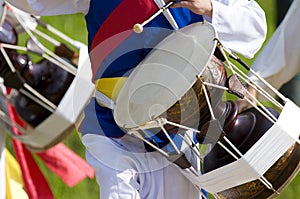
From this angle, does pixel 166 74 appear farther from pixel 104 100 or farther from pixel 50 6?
pixel 50 6

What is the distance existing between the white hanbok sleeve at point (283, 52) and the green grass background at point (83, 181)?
881 millimetres

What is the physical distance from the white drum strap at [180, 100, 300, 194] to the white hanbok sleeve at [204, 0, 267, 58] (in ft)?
0.54

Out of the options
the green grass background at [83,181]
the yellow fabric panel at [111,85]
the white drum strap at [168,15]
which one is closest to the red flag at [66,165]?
the green grass background at [83,181]

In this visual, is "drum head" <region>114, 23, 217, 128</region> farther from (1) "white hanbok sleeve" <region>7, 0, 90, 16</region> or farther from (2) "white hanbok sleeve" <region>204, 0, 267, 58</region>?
(1) "white hanbok sleeve" <region>7, 0, 90, 16</region>

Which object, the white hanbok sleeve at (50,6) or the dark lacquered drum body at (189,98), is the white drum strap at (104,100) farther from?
the white hanbok sleeve at (50,6)

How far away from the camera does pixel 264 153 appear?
250 centimetres

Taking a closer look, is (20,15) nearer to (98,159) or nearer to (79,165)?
(79,165)

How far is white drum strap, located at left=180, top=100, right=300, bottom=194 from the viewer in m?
2.50

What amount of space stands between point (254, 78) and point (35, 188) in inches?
43.4

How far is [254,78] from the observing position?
9.02ft

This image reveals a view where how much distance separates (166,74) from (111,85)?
15 cm

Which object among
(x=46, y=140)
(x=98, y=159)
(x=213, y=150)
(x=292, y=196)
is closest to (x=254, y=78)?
(x=213, y=150)

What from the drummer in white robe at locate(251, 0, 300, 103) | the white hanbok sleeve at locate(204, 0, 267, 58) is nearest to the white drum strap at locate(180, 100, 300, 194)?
the white hanbok sleeve at locate(204, 0, 267, 58)

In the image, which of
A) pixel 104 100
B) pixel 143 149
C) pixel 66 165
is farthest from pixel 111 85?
pixel 66 165
